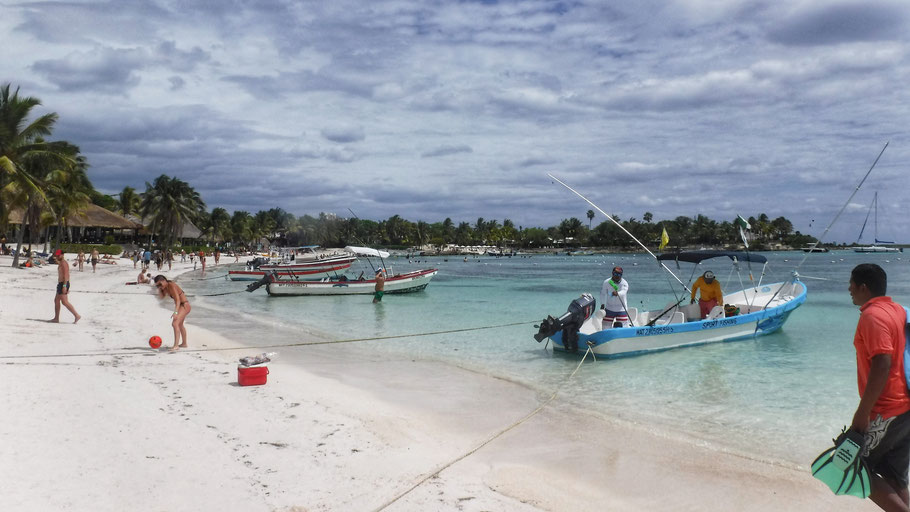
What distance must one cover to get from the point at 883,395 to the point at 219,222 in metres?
95.8

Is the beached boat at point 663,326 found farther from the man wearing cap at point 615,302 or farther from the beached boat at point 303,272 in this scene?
the beached boat at point 303,272

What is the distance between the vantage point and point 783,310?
53.5ft

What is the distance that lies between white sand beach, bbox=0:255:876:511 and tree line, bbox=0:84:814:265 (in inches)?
882

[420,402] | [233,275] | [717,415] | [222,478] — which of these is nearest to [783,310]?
[717,415]

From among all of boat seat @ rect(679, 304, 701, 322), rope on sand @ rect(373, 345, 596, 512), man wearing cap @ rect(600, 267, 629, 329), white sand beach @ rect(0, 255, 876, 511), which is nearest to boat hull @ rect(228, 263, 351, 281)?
boat seat @ rect(679, 304, 701, 322)

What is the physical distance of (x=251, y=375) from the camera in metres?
8.57

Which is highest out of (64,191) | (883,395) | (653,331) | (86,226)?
(64,191)

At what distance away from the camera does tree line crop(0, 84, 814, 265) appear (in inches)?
1105

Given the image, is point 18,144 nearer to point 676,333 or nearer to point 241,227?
point 676,333

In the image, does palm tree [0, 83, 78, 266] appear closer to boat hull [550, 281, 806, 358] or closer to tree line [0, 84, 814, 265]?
tree line [0, 84, 814, 265]

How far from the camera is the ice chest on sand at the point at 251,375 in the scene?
8531 mm

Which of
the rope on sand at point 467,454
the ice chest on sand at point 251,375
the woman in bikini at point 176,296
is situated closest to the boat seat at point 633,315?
the rope on sand at point 467,454

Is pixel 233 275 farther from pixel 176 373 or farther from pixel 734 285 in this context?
pixel 734 285

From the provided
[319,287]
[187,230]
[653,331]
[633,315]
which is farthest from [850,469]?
[187,230]
